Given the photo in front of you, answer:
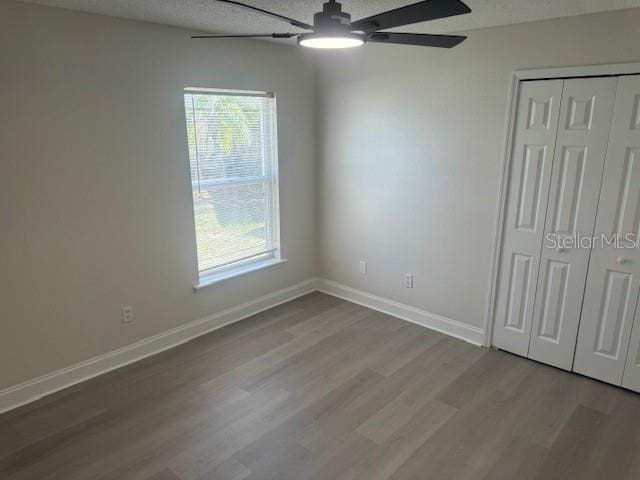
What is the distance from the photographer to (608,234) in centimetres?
281

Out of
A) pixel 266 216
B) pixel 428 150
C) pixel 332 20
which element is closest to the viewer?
pixel 332 20

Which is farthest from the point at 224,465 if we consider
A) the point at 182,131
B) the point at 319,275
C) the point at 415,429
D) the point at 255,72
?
the point at 255,72

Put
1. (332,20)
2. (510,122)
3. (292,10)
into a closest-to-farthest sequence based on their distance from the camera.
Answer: (332,20)
(292,10)
(510,122)

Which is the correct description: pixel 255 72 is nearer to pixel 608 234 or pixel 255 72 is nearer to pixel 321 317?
pixel 321 317

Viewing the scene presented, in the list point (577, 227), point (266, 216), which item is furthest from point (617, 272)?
point (266, 216)

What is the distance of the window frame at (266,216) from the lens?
11.6 feet

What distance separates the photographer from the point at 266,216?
4078 millimetres

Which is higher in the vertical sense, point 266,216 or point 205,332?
point 266,216

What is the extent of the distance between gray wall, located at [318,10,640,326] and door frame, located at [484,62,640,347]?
5cm

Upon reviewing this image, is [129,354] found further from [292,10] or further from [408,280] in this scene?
[292,10]

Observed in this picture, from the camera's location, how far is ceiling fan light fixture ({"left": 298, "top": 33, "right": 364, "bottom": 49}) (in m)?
1.87

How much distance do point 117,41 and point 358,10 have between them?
153 cm

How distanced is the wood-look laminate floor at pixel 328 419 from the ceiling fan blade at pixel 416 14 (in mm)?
2116

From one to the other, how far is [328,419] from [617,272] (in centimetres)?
206
